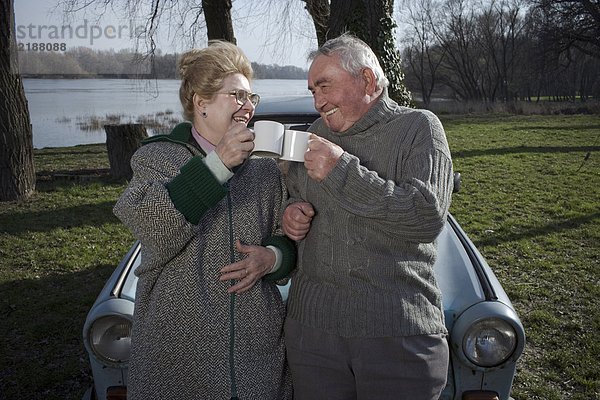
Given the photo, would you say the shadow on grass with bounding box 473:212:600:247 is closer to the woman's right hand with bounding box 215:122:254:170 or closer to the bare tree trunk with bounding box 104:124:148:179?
the woman's right hand with bounding box 215:122:254:170

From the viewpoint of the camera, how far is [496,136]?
2033 cm

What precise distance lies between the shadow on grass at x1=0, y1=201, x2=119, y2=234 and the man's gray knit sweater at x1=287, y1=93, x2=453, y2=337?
252 inches

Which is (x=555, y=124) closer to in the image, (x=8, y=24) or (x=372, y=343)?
(x=8, y=24)

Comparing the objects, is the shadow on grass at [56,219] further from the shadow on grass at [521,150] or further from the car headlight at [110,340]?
the shadow on grass at [521,150]

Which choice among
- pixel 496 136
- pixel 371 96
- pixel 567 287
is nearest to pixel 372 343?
pixel 371 96

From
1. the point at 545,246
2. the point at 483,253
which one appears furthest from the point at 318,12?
the point at 545,246

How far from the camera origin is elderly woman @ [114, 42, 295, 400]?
1799 millimetres

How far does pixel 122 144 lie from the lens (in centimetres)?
1014

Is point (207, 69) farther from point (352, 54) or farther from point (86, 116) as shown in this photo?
point (86, 116)

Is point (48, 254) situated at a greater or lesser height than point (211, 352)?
lesser

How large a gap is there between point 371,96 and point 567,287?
4.50m

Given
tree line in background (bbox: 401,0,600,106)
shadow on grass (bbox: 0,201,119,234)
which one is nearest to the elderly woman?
shadow on grass (bbox: 0,201,119,234)

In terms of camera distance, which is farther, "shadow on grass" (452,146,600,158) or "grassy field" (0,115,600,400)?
"shadow on grass" (452,146,600,158)

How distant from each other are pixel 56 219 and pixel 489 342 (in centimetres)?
696
